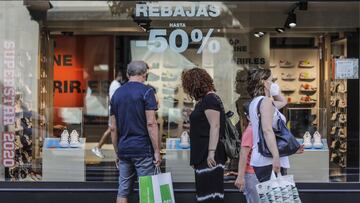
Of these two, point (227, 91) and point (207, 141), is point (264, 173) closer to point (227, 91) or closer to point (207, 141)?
point (207, 141)

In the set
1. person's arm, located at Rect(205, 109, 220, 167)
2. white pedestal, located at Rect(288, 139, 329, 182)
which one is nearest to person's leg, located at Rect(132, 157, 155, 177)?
person's arm, located at Rect(205, 109, 220, 167)

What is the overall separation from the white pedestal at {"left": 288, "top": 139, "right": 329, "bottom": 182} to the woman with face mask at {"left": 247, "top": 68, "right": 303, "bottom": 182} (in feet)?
5.81

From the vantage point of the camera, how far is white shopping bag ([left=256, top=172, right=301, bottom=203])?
4.70 meters

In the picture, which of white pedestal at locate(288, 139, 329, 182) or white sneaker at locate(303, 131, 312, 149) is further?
white sneaker at locate(303, 131, 312, 149)

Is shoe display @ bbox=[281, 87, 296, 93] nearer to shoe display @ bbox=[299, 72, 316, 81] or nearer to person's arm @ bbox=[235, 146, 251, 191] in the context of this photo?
shoe display @ bbox=[299, 72, 316, 81]

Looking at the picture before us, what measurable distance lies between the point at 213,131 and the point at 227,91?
97.2 inches

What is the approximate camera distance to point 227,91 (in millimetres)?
7594

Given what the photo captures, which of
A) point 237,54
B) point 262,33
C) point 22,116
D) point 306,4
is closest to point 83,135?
point 22,116

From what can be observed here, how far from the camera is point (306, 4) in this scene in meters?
8.14

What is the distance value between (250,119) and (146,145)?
937mm

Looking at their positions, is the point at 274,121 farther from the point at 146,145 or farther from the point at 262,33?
the point at 262,33

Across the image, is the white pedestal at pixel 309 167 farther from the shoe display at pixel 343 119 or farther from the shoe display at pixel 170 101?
the shoe display at pixel 170 101

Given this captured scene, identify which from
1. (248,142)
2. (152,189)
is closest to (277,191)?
(248,142)

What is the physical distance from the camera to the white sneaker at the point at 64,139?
7215 mm
